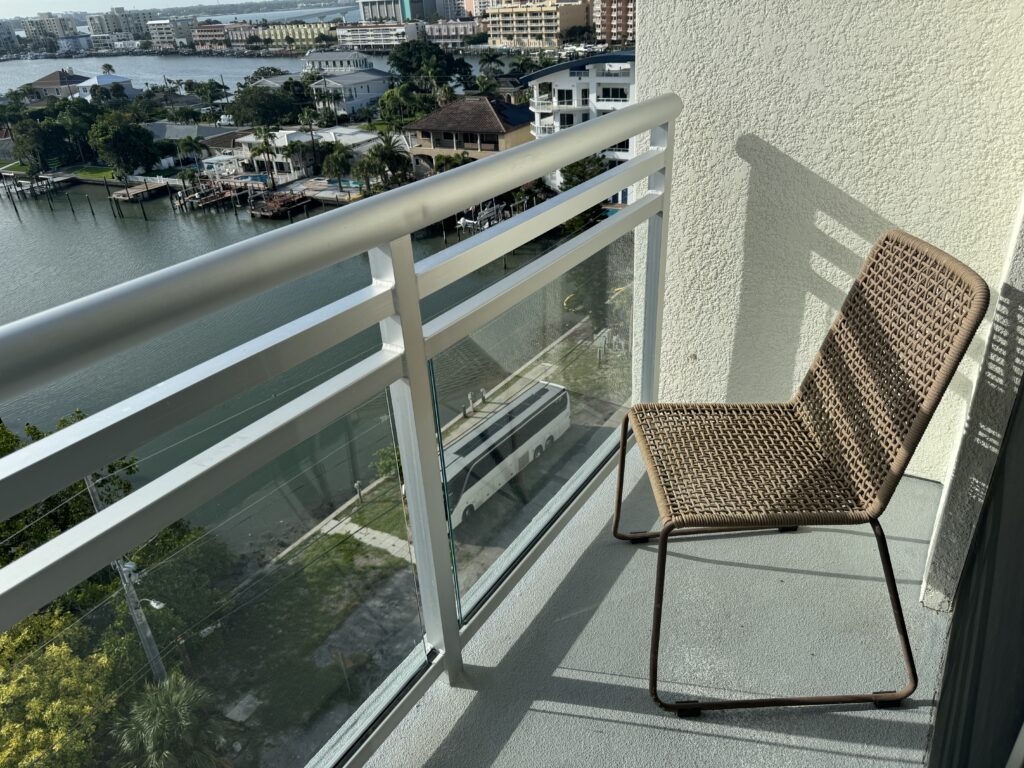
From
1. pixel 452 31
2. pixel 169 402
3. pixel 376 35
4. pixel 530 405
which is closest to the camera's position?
pixel 169 402

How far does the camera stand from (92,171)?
60.5 feet

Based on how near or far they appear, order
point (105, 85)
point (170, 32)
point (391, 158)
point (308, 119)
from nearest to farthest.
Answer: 1. point (391, 158)
2. point (105, 85)
3. point (308, 119)
4. point (170, 32)

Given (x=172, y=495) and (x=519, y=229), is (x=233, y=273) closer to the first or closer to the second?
(x=172, y=495)

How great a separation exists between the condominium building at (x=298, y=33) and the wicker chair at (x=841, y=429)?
2862 centimetres

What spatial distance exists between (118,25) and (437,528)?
2823 cm

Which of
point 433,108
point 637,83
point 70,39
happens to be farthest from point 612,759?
point 70,39

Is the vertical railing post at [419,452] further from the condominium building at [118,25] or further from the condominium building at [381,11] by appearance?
the condominium building at [381,11]

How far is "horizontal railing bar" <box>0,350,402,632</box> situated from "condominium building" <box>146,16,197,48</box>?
27.6 m

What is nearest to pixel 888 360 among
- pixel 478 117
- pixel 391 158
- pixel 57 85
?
pixel 391 158

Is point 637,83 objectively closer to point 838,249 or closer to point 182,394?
point 838,249

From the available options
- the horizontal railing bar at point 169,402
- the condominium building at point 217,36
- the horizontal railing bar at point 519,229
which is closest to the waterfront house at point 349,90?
the condominium building at point 217,36

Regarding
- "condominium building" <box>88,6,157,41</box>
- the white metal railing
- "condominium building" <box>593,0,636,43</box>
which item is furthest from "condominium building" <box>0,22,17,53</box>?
the white metal railing

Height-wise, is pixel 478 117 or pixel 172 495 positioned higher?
pixel 172 495

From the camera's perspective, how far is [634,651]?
159 cm
